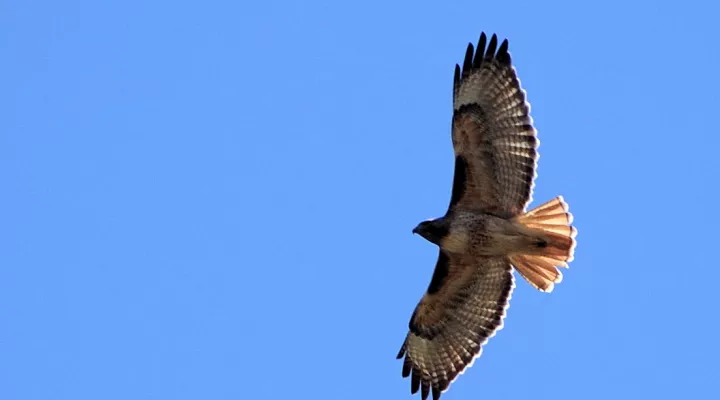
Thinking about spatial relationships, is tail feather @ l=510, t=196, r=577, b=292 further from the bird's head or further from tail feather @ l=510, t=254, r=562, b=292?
the bird's head

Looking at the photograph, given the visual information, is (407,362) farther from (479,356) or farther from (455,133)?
(455,133)

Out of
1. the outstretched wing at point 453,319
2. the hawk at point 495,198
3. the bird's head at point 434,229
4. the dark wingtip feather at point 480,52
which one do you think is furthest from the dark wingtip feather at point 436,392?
the dark wingtip feather at point 480,52

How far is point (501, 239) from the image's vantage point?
10.9 m

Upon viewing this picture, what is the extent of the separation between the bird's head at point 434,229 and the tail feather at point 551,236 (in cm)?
63

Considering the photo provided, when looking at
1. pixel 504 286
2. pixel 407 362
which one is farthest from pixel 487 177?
pixel 407 362

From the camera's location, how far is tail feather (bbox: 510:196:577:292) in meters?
10.7

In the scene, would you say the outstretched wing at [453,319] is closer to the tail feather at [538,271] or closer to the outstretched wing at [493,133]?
the tail feather at [538,271]

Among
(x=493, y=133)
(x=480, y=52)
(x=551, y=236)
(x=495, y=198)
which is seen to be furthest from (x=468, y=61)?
(x=551, y=236)

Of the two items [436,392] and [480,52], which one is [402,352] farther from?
[480,52]

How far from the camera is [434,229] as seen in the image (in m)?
11.0

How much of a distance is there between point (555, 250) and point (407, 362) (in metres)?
1.91

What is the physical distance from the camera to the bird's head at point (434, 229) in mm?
11008

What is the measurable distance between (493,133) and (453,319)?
1.83 m

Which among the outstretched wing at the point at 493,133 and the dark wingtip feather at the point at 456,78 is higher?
the dark wingtip feather at the point at 456,78
